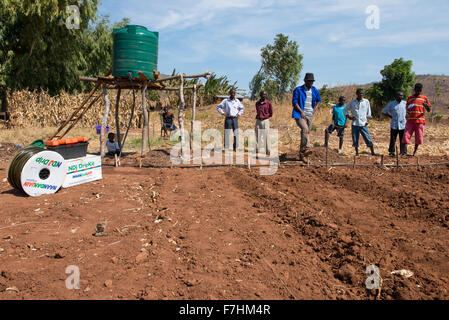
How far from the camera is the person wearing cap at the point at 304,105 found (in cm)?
743

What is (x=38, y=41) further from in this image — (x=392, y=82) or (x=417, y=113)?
(x=392, y=82)

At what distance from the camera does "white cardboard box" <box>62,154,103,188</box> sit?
582 centimetres

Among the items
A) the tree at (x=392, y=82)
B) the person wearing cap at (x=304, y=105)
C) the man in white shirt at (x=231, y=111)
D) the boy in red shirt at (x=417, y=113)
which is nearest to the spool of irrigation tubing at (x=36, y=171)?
the man in white shirt at (x=231, y=111)

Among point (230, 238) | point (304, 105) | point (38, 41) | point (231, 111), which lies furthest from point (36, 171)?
point (38, 41)

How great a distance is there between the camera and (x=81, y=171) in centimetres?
603

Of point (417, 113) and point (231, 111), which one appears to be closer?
point (417, 113)

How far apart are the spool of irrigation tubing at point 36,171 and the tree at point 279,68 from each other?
21909 mm

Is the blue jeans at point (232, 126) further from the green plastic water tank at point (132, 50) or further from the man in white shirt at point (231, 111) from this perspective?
the green plastic water tank at point (132, 50)

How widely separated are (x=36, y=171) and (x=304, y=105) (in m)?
5.24

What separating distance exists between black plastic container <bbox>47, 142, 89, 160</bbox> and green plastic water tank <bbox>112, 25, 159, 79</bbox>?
2.44 metres

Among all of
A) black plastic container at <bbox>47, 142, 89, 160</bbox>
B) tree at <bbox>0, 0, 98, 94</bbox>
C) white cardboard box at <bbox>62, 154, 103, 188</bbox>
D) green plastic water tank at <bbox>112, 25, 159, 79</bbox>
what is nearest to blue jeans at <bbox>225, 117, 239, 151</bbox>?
green plastic water tank at <bbox>112, 25, 159, 79</bbox>

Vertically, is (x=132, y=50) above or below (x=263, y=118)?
above

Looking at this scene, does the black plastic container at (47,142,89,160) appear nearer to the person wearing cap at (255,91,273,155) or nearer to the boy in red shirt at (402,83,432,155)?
the person wearing cap at (255,91,273,155)
